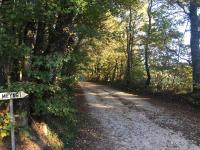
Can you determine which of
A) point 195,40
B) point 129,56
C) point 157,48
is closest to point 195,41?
point 195,40

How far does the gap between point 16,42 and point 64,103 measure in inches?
96.6

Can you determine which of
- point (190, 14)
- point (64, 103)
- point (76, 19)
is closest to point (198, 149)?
point (64, 103)

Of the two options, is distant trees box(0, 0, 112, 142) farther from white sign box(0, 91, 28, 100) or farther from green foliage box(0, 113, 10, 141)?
green foliage box(0, 113, 10, 141)

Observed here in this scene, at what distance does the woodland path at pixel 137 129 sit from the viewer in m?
13.0

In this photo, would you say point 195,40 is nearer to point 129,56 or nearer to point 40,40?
point 40,40

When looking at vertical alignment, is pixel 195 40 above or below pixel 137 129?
above

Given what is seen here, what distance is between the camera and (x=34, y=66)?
33.7 ft

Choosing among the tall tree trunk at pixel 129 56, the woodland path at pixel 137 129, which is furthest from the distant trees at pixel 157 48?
the woodland path at pixel 137 129

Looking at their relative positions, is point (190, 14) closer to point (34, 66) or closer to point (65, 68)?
point (65, 68)

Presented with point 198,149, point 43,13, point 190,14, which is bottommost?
point 198,149

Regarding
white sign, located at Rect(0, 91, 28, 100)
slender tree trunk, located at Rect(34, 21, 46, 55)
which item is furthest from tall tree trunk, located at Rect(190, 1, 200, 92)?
white sign, located at Rect(0, 91, 28, 100)

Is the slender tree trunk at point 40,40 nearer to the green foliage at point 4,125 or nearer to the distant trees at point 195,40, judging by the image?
the green foliage at point 4,125

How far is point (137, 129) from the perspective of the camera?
15359 millimetres

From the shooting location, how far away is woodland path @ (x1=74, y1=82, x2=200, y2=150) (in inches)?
510
